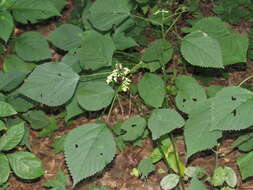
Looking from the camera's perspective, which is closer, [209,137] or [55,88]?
[209,137]

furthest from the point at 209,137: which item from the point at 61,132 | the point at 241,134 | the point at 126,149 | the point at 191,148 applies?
the point at 61,132

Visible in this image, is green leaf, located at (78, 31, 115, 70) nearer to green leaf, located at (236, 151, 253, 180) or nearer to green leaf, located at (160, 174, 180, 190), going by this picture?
green leaf, located at (160, 174, 180, 190)

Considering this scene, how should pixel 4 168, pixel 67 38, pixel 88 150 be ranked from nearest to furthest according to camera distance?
pixel 88 150, pixel 4 168, pixel 67 38

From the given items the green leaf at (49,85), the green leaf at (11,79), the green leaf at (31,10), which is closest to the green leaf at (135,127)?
the green leaf at (49,85)

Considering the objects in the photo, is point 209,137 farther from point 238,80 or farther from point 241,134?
point 238,80

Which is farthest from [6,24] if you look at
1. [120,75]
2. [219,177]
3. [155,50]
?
[219,177]

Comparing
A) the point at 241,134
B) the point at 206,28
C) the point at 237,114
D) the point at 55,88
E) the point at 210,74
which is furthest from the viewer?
the point at 210,74

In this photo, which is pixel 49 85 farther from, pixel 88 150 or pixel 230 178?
pixel 230 178
